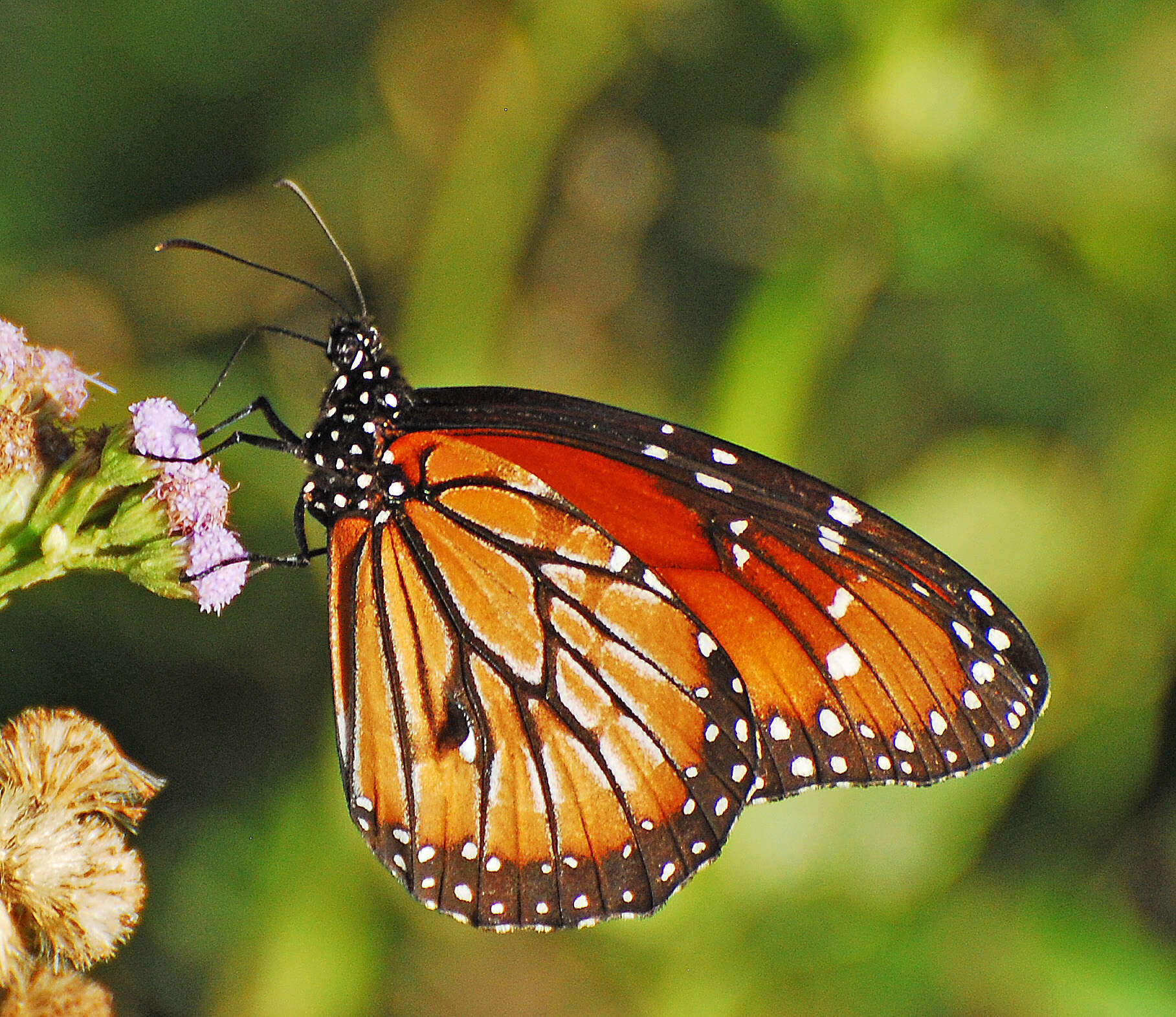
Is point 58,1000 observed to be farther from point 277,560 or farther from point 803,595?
point 803,595

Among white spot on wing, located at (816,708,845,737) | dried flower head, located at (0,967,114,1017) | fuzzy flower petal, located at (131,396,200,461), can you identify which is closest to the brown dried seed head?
dried flower head, located at (0,967,114,1017)

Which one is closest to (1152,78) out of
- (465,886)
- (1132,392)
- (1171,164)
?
(1171,164)

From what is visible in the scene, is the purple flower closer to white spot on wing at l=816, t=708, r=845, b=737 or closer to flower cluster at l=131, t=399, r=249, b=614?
flower cluster at l=131, t=399, r=249, b=614

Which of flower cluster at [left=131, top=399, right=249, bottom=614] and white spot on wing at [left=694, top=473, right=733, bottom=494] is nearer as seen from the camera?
flower cluster at [left=131, top=399, right=249, bottom=614]

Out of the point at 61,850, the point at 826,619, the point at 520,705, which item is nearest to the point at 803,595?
the point at 826,619

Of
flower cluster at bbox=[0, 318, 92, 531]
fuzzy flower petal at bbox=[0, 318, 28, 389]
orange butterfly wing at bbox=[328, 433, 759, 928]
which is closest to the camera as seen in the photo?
flower cluster at bbox=[0, 318, 92, 531]

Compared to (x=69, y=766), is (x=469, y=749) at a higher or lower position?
higher

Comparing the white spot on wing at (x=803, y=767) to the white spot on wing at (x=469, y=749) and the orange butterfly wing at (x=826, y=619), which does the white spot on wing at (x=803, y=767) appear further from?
the white spot on wing at (x=469, y=749)
